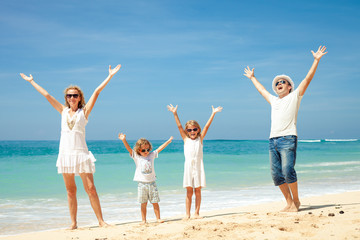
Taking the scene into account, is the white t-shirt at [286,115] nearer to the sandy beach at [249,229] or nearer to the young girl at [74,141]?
the sandy beach at [249,229]

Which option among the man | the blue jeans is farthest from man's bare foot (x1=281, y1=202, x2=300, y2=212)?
the blue jeans

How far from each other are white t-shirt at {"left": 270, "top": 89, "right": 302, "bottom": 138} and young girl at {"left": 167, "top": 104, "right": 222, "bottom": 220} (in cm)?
101

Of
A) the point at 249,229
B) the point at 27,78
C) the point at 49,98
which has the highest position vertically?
the point at 27,78

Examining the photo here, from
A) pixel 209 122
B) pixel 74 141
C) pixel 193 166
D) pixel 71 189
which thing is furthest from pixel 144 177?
pixel 209 122

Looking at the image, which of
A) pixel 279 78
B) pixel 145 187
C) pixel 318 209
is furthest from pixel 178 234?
pixel 279 78

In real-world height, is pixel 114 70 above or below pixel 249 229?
above

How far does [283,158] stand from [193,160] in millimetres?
1330

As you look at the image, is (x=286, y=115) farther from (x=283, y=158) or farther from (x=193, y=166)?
(x=193, y=166)

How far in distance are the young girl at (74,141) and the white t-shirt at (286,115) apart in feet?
8.25

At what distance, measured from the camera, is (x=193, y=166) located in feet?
18.6

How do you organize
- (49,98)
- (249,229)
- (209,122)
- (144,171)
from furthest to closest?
(209,122) < (144,171) < (49,98) < (249,229)

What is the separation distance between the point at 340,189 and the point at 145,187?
19.3 feet

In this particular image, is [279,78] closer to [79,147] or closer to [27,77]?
[79,147]

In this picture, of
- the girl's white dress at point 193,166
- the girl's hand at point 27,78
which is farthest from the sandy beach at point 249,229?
the girl's hand at point 27,78
